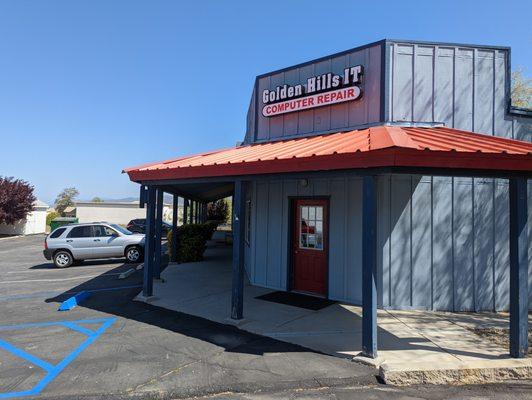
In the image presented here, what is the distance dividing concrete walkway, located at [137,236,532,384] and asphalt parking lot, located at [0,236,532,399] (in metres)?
0.22

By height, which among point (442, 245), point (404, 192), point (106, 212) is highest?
point (404, 192)

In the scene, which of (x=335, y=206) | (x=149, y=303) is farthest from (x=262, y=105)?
(x=149, y=303)

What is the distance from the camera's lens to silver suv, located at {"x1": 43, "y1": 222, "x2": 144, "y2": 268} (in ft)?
50.2

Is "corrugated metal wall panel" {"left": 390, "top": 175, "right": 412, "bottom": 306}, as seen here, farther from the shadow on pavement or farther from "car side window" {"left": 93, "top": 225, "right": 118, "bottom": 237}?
"car side window" {"left": 93, "top": 225, "right": 118, "bottom": 237}

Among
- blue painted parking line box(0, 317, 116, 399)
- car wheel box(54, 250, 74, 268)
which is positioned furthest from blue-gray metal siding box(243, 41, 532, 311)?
car wheel box(54, 250, 74, 268)

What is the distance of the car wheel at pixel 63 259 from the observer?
15291 mm

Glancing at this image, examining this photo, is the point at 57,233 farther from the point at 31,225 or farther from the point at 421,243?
the point at 31,225

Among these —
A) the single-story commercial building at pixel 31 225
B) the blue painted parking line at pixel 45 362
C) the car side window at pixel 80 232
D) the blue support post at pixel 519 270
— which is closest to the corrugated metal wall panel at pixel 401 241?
the blue support post at pixel 519 270

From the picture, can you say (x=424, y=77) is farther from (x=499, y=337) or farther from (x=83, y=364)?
(x=83, y=364)

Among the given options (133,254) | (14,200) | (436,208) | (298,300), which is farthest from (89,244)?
(14,200)

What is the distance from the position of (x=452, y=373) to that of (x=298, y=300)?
432 centimetres

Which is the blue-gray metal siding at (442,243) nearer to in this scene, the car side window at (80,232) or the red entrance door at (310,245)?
the red entrance door at (310,245)

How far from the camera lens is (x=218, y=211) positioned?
40219 mm

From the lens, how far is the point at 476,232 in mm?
8336
